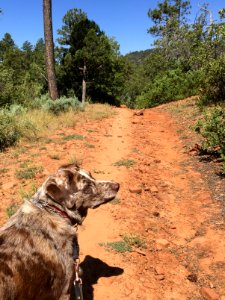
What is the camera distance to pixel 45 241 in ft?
9.93

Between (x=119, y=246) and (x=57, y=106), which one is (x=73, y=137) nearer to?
(x=57, y=106)

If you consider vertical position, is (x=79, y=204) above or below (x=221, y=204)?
above

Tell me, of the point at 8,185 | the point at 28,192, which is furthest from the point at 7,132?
the point at 28,192

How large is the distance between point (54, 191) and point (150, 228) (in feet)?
9.10

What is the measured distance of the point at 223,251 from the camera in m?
4.79

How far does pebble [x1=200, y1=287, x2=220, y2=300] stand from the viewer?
13.1 feet

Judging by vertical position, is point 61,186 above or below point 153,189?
above

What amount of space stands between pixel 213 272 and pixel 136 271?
3.34ft

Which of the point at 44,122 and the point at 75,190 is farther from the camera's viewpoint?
the point at 44,122

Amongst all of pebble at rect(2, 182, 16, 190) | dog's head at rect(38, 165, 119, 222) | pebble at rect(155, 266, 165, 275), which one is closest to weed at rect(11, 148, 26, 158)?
pebble at rect(2, 182, 16, 190)

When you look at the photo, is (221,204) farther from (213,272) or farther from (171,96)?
(171,96)

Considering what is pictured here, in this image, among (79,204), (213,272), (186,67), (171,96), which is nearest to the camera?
(79,204)

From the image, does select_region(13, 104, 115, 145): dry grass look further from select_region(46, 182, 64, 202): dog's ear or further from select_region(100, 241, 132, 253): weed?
select_region(46, 182, 64, 202): dog's ear

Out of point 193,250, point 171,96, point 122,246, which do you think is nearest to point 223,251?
point 193,250
